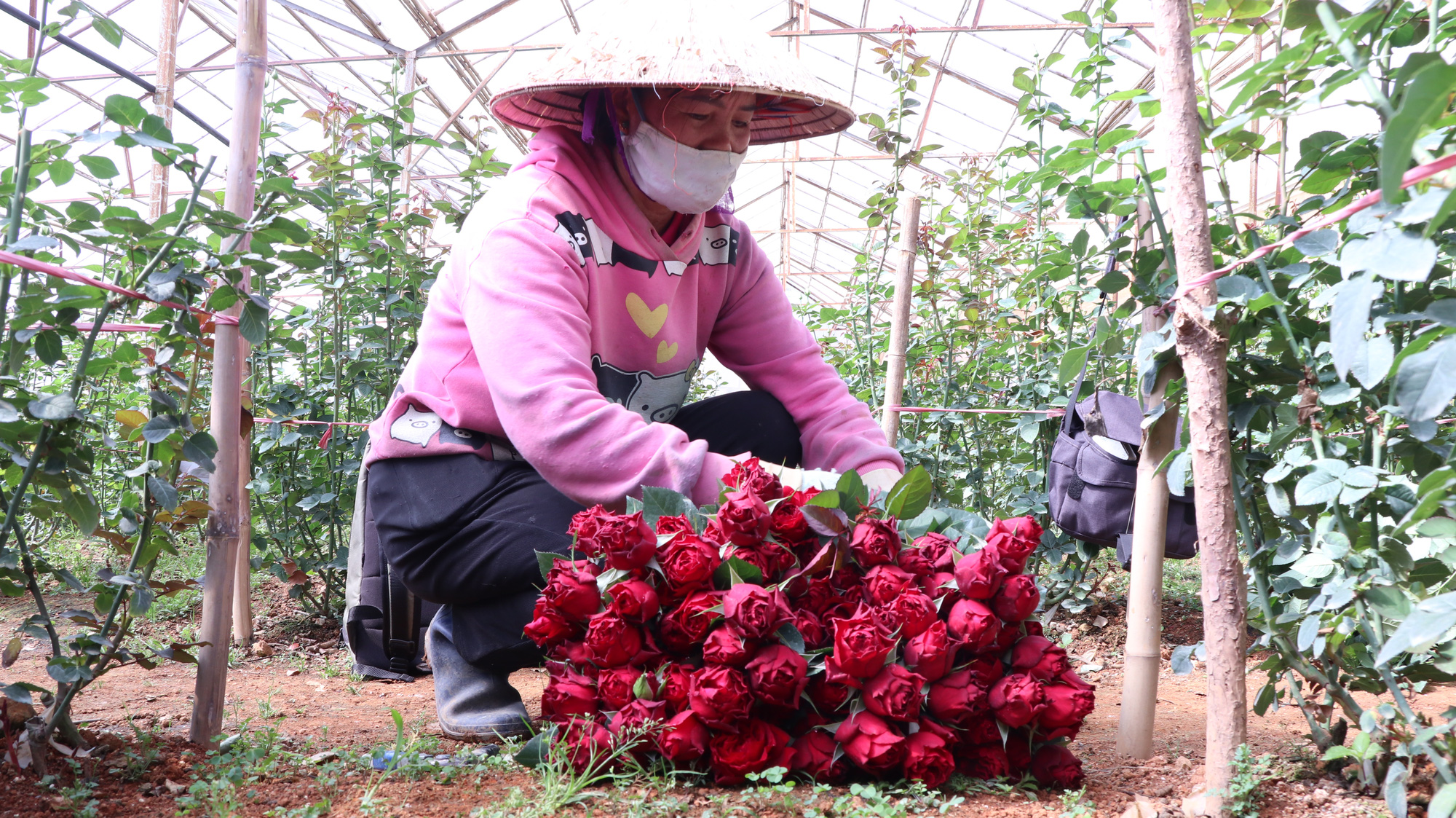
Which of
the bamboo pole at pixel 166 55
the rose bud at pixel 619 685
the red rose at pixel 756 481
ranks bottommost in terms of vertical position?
the rose bud at pixel 619 685

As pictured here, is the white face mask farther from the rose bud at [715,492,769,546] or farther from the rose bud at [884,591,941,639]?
the rose bud at [884,591,941,639]

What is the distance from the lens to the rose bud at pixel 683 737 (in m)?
1.39

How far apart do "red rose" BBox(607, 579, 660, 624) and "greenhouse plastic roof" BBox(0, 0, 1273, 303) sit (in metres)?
6.02

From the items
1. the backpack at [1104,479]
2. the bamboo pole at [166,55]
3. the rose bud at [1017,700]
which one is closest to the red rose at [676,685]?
the rose bud at [1017,700]

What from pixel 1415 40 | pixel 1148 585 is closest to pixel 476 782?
pixel 1148 585

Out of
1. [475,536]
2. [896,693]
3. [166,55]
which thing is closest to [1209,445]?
[896,693]

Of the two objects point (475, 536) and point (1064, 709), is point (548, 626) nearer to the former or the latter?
point (475, 536)

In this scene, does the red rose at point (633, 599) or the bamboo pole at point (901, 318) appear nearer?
the red rose at point (633, 599)

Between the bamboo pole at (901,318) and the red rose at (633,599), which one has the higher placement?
the bamboo pole at (901,318)

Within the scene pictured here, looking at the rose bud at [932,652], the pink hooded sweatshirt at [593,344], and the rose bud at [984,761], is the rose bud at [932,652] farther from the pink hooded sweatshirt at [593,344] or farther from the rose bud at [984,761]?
the pink hooded sweatshirt at [593,344]

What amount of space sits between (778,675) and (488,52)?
7.69 metres

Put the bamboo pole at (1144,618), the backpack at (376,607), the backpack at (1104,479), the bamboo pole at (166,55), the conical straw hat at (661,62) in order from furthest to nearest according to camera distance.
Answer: the bamboo pole at (166,55), the backpack at (376,607), the backpack at (1104,479), the conical straw hat at (661,62), the bamboo pole at (1144,618)

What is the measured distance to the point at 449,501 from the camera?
1849 mm

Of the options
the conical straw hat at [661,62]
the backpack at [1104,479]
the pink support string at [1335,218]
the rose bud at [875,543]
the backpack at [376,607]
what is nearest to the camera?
the pink support string at [1335,218]
